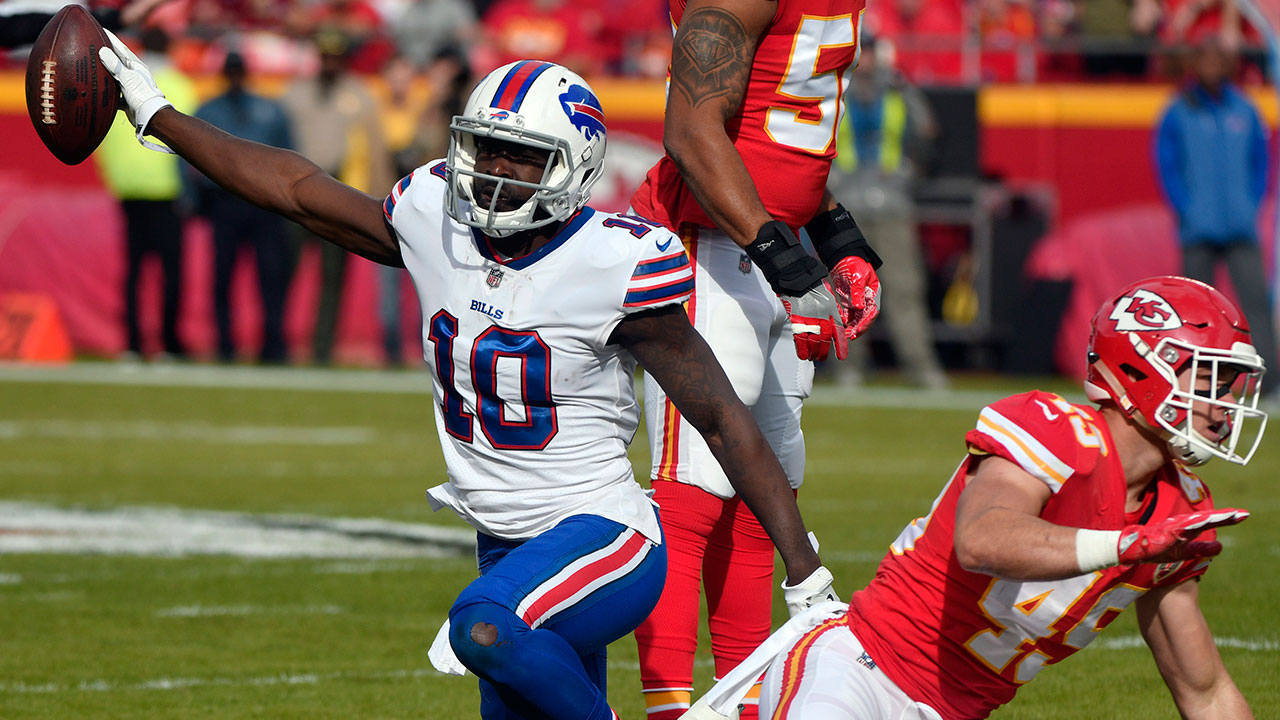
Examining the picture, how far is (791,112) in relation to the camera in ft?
12.5

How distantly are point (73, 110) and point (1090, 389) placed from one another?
6.82 ft

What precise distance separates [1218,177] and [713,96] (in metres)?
7.59

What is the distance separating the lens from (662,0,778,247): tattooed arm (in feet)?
11.7

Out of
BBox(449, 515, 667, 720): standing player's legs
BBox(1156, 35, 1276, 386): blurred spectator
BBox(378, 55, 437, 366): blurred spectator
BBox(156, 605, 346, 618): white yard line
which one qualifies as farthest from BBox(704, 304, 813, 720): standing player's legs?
BBox(378, 55, 437, 366): blurred spectator

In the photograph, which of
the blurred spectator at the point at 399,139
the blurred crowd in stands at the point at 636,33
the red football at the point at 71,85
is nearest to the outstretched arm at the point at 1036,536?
the red football at the point at 71,85

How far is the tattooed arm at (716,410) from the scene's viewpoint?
3.27 metres

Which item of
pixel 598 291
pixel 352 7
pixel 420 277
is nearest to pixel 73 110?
pixel 420 277

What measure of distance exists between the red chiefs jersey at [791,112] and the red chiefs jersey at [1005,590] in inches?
36.1

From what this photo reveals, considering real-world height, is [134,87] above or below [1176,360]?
above

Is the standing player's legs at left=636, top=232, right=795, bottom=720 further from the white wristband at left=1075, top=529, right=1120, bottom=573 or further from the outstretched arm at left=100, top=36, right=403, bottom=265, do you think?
the white wristband at left=1075, top=529, right=1120, bottom=573

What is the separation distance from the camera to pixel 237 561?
19.9ft

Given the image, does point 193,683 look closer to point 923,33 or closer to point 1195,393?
point 1195,393

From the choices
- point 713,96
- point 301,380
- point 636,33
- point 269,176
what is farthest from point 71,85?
point 636,33

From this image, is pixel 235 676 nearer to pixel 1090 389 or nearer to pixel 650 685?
pixel 650 685
